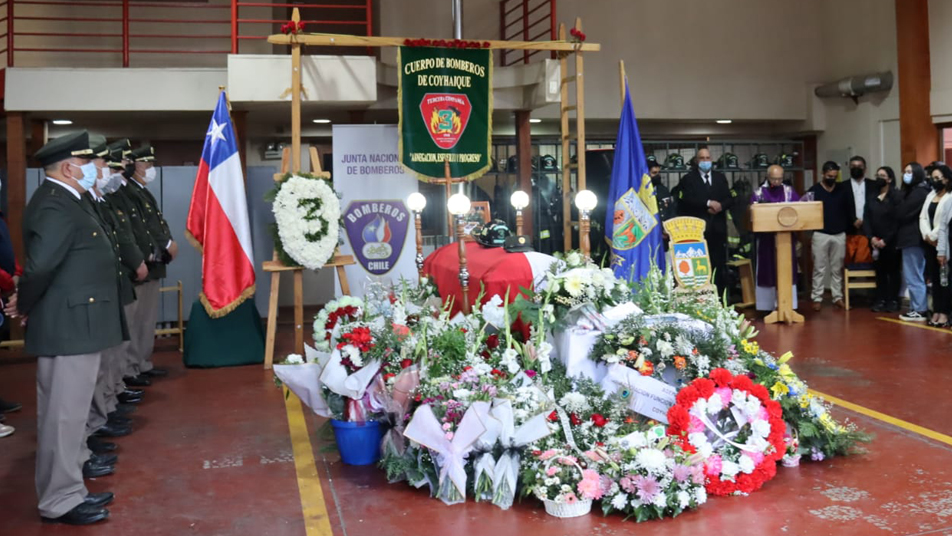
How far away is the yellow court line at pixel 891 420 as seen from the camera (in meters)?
5.03

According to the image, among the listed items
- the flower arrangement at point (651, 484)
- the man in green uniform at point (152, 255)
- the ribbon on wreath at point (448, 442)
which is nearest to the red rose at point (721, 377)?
the flower arrangement at point (651, 484)

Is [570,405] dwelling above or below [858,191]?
below

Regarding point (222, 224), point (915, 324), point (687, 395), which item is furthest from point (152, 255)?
point (915, 324)

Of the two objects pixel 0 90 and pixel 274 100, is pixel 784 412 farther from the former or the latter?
pixel 0 90

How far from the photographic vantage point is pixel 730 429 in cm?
446

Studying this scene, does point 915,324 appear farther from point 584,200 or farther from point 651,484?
point 651,484

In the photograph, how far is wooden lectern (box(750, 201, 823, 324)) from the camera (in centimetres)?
927

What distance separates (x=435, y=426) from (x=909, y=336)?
5883 mm

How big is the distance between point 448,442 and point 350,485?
68cm

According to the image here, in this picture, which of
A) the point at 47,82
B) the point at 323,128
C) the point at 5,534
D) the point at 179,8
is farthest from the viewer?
the point at 323,128

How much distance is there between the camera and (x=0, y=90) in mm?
9031

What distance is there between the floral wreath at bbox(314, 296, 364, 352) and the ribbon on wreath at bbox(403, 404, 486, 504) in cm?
132

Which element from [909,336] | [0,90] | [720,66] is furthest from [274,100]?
[720,66]

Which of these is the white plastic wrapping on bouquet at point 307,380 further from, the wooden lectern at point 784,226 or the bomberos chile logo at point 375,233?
the wooden lectern at point 784,226
